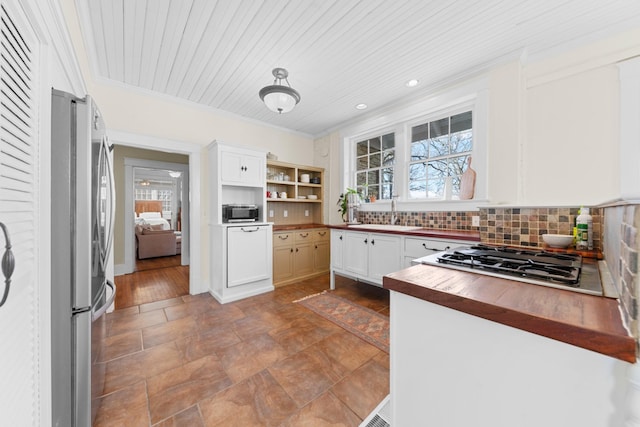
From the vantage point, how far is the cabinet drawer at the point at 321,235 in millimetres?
4043

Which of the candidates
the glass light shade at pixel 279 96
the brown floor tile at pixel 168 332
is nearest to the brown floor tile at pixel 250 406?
the brown floor tile at pixel 168 332

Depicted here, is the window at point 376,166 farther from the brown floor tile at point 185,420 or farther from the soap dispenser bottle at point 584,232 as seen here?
the brown floor tile at point 185,420

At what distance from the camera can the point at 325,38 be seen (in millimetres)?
2078

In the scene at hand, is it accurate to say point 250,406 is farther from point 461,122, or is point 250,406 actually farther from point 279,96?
point 461,122

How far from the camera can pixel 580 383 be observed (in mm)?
567

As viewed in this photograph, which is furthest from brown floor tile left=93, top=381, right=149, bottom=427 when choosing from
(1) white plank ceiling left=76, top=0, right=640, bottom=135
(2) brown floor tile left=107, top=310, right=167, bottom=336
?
(1) white plank ceiling left=76, top=0, right=640, bottom=135

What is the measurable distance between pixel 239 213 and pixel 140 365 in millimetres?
1924

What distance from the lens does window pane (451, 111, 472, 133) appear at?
282cm

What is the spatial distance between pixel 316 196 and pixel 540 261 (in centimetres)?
364

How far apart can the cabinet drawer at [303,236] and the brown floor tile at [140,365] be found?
2.14m

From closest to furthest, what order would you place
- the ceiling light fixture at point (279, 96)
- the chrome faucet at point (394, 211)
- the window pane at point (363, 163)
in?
the ceiling light fixture at point (279, 96), the chrome faucet at point (394, 211), the window pane at point (363, 163)

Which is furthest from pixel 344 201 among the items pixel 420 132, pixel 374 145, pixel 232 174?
pixel 232 174

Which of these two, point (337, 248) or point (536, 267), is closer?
point (536, 267)

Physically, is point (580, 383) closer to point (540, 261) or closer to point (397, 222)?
point (540, 261)
